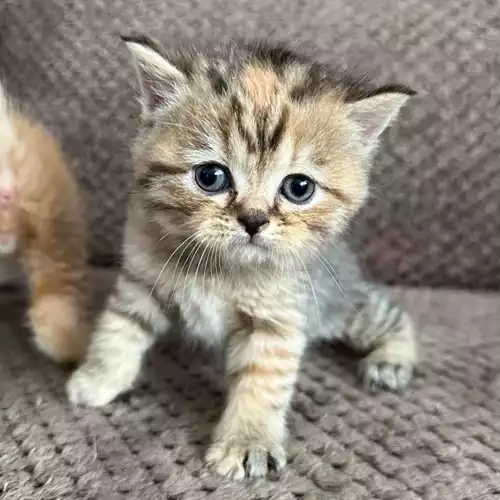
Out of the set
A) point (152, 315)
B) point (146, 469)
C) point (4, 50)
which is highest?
point (4, 50)

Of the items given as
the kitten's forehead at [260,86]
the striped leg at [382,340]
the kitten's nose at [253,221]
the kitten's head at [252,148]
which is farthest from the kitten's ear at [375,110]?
the striped leg at [382,340]

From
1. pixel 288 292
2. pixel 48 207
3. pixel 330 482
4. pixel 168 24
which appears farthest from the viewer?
pixel 168 24

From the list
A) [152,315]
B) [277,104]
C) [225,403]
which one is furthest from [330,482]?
[277,104]

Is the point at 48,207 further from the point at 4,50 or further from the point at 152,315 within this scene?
the point at 4,50

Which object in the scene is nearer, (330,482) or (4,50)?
(330,482)

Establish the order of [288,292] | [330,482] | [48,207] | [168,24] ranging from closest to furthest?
[330,482]
[288,292]
[48,207]
[168,24]

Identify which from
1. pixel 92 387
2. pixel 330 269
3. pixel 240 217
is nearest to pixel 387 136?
pixel 330 269
